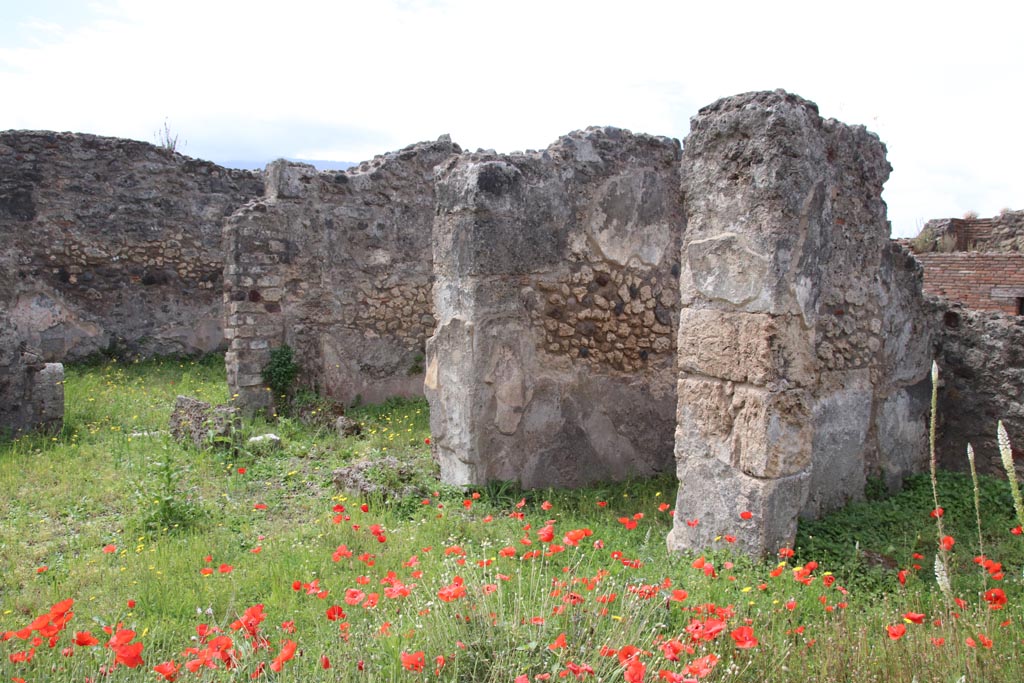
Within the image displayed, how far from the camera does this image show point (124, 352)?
11055mm

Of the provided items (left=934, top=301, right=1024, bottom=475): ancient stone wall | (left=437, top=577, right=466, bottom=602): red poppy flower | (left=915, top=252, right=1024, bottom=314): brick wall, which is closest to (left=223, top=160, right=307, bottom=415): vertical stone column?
(left=437, top=577, right=466, bottom=602): red poppy flower

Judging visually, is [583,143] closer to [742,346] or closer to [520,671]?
[742,346]

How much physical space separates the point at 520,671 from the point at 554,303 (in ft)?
11.1

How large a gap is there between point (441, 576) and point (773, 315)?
1911 mm

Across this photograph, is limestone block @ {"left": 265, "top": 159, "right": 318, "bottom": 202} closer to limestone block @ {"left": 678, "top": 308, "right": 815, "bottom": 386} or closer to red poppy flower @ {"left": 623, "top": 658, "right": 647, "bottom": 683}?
limestone block @ {"left": 678, "top": 308, "right": 815, "bottom": 386}

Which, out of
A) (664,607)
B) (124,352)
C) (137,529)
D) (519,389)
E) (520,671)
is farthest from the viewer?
(124,352)

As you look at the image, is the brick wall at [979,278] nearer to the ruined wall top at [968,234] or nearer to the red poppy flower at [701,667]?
the ruined wall top at [968,234]

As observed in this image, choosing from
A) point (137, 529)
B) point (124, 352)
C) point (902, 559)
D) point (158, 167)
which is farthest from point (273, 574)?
point (158, 167)

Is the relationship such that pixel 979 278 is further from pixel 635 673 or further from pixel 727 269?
pixel 635 673

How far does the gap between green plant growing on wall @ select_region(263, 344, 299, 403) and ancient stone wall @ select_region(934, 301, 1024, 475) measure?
612 cm

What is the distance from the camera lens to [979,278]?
11047mm

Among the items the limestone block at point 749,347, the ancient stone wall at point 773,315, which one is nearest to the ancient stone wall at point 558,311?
the ancient stone wall at point 773,315

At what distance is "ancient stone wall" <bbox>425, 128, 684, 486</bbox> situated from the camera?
16.8 feet

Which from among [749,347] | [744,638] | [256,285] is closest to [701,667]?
[744,638]
